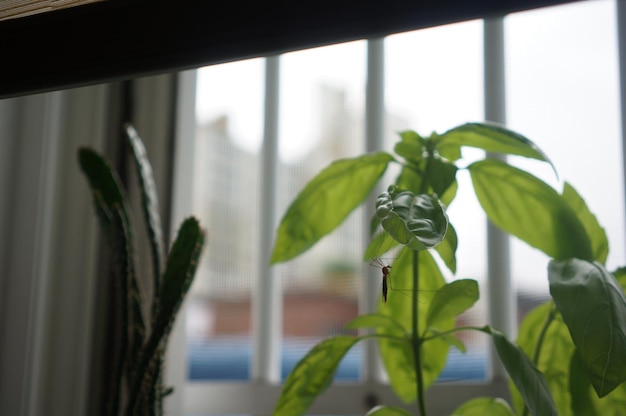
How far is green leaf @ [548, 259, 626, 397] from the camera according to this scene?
61 centimetres

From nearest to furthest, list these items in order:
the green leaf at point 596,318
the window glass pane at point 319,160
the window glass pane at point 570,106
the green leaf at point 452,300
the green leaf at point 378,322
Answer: the green leaf at point 596,318 < the green leaf at point 452,300 < the green leaf at point 378,322 < the window glass pane at point 570,106 < the window glass pane at point 319,160

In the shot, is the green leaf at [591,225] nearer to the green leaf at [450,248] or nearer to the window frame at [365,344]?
the green leaf at [450,248]

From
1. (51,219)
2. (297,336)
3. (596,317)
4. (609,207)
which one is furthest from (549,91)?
(51,219)

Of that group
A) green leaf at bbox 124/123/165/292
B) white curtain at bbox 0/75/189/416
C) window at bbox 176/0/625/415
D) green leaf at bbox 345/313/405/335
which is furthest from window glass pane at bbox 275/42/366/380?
green leaf at bbox 345/313/405/335

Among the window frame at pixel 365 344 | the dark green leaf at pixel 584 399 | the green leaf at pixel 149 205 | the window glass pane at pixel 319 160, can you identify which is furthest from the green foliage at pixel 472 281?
the window glass pane at pixel 319 160

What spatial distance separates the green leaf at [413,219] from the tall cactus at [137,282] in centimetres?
45

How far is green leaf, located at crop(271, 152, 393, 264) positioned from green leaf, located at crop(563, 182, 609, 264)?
0.75 ft

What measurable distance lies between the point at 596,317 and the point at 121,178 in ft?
3.80

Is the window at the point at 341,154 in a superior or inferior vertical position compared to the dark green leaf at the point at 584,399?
superior

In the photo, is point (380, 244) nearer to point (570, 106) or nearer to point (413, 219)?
point (413, 219)

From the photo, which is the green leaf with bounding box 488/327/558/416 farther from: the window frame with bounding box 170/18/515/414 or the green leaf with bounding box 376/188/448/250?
the window frame with bounding box 170/18/515/414

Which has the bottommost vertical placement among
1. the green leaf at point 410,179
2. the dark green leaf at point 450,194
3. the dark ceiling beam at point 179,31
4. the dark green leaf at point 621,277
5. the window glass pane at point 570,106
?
the dark green leaf at point 621,277

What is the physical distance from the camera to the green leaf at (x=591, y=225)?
2.83ft

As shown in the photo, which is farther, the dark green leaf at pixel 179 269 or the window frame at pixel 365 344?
the window frame at pixel 365 344
